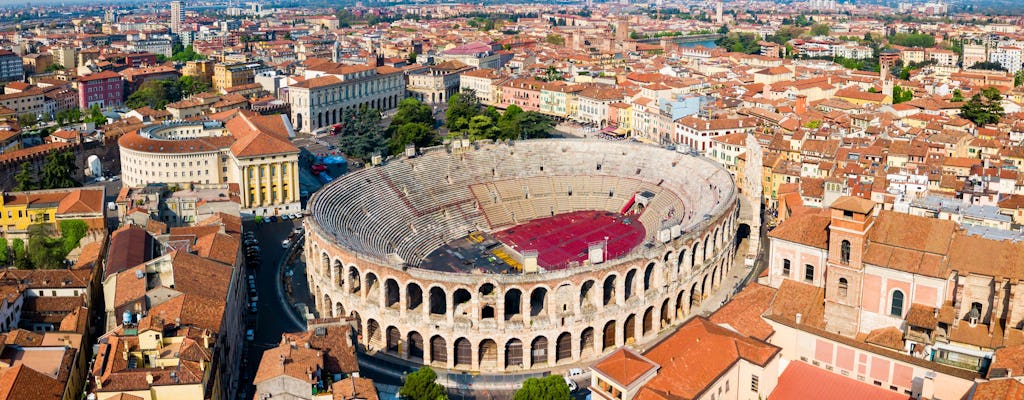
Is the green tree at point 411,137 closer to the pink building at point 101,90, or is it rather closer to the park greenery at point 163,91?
the park greenery at point 163,91

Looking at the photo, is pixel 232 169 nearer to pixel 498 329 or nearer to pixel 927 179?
pixel 498 329

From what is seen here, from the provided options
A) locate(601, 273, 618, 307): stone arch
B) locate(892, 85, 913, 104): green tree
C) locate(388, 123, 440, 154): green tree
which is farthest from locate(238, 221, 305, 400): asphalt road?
locate(892, 85, 913, 104): green tree

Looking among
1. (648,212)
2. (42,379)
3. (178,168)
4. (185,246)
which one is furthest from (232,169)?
(42,379)

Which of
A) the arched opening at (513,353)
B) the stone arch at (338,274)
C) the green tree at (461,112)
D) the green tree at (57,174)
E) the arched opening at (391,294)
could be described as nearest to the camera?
the arched opening at (513,353)

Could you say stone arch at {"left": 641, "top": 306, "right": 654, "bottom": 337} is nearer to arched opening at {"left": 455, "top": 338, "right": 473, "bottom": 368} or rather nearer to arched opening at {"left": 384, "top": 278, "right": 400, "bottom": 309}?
arched opening at {"left": 455, "top": 338, "right": 473, "bottom": 368}

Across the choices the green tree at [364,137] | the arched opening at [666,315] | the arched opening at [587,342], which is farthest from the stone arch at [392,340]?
the green tree at [364,137]

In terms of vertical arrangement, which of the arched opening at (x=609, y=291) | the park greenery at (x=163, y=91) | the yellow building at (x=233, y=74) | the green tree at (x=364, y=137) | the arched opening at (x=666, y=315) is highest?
the yellow building at (x=233, y=74)
